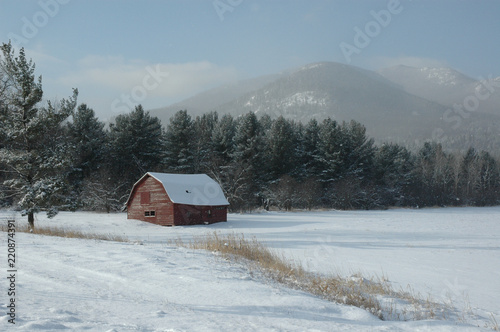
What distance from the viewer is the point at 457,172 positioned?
258 ft

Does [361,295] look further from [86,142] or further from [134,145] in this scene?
[86,142]

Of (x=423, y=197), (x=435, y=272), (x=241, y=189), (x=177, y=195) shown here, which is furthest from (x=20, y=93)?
(x=423, y=197)

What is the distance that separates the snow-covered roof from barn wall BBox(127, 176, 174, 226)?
0.55 m

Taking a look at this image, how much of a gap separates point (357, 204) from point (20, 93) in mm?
48831

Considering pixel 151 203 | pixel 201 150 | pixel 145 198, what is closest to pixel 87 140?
pixel 201 150

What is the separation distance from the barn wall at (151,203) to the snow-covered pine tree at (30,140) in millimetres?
12644

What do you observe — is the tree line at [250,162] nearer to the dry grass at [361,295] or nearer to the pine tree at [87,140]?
the pine tree at [87,140]

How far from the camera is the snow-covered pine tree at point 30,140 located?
68.2 ft

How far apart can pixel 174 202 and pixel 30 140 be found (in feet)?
46.0

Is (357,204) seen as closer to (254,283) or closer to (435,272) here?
(435,272)

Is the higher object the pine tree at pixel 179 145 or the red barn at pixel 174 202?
the pine tree at pixel 179 145

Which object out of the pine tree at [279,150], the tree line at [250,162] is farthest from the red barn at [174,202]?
the pine tree at [279,150]

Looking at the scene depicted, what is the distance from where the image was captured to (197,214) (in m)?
35.6

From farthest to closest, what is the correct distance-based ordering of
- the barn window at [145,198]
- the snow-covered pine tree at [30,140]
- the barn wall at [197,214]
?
the barn window at [145,198] → the barn wall at [197,214] → the snow-covered pine tree at [30,140]
